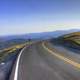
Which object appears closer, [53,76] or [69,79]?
[69,79]

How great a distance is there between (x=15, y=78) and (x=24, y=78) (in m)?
0.40

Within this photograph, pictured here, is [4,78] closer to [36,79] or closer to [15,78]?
[15,78]

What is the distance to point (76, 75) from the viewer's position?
10688 mm

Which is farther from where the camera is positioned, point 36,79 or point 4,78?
point 4,78

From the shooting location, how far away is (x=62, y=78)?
10086 mm

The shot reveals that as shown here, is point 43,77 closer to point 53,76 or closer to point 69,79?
point 53,76

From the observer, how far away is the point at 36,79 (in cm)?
1005

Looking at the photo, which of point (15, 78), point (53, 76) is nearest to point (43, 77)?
point (53, 76)

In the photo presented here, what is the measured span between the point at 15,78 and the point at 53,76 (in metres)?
1.67

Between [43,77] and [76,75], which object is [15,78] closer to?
[43,77]

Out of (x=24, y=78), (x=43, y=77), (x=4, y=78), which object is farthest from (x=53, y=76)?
(x=4, y=78)

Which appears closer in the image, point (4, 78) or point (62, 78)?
point (62, 78)

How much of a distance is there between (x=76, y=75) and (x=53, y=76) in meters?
1.03

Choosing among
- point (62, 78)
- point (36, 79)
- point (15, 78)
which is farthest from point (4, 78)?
point (62, 78)
